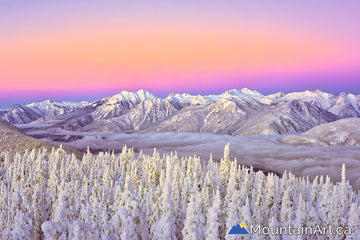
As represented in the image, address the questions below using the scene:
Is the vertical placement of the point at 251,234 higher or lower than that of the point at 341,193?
lower

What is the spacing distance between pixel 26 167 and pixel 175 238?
78.0m

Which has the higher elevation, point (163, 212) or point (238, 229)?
point (163, 212)

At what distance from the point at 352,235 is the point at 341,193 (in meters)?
17.4

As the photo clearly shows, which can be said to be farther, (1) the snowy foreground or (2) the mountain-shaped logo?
(1) the snowy foreground

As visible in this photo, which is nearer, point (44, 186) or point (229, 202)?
point (229, 202)

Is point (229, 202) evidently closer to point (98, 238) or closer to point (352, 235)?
point (352, 235)

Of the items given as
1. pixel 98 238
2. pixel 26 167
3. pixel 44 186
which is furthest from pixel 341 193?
pixel 26 167

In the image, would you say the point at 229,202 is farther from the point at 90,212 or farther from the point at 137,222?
the point at 90,212

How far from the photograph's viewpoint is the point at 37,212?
7569 cm

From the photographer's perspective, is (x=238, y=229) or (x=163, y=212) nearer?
(x=238, y=229)

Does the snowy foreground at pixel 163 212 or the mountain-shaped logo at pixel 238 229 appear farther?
the snowy foreground at pixel 163 212

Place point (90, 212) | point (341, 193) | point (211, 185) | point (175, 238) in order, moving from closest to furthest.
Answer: point (175, 238), point (90, 212), point (341, 193), point (211, 185)

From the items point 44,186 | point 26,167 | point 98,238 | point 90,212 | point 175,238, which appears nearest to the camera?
point 98,238

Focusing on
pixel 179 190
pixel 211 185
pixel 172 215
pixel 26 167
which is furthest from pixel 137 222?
pixel 26 167
